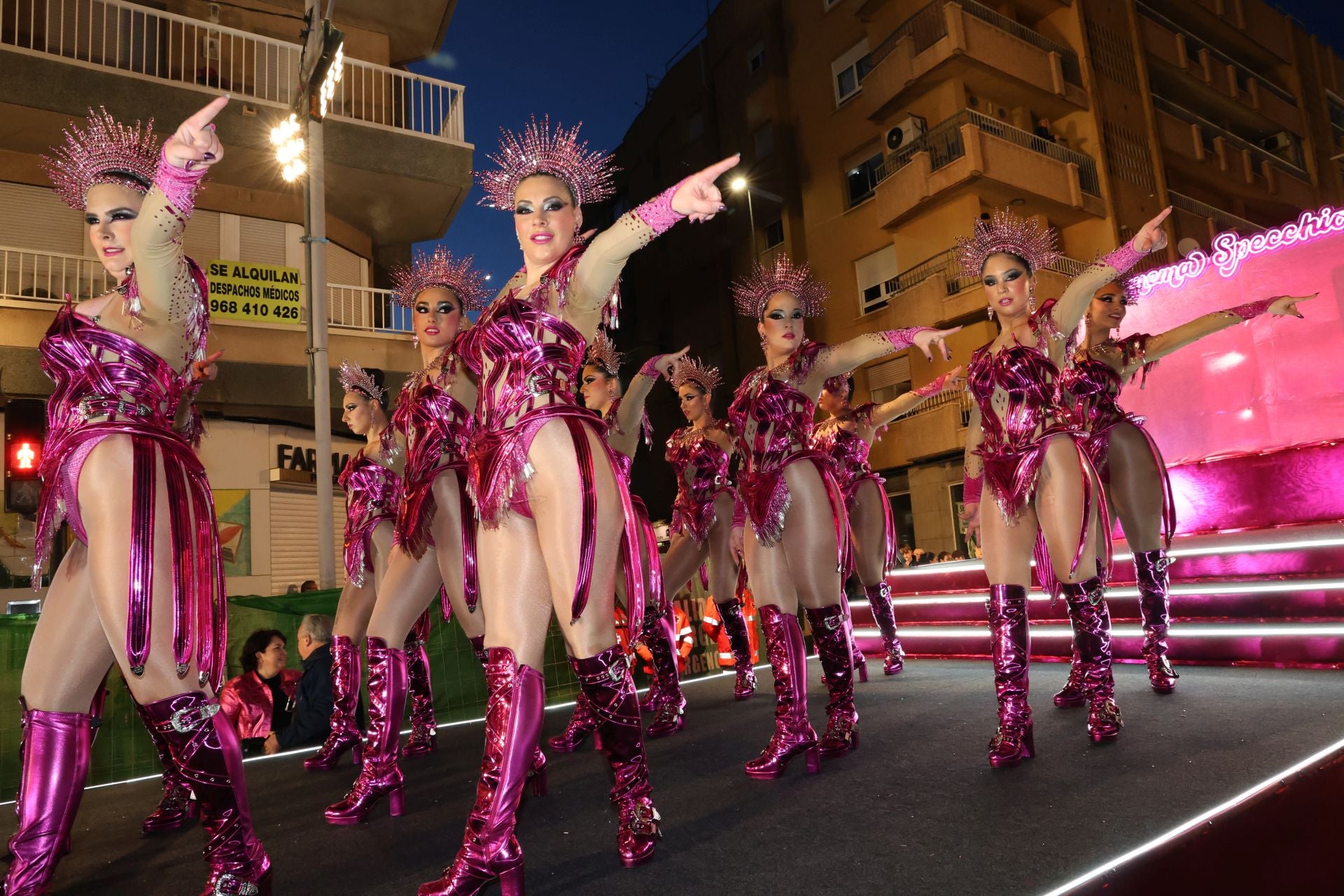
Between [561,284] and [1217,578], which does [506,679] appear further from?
[1217,578]

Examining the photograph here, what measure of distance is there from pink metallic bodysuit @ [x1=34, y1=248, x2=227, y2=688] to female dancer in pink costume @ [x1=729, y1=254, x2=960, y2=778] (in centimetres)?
197

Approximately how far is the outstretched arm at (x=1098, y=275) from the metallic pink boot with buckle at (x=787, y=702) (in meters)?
1.64

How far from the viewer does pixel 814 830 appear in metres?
2.48

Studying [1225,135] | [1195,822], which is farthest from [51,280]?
[1225,135]

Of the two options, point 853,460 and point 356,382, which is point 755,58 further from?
point 356,382

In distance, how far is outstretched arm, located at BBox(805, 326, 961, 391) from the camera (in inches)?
144

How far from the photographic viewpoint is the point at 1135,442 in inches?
189

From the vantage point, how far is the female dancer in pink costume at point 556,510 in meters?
2.33

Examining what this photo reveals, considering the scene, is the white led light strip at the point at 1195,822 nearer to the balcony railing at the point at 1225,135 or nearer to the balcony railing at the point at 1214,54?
the balcony railing at the point at 1225,135

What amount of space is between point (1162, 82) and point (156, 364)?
2434cm

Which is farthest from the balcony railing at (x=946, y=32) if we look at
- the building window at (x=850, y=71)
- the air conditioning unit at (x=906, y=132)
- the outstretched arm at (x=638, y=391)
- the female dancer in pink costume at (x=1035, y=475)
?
the female dancer in pink costume at (x=1035, y=475)

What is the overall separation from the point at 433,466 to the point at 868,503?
11.7 feet

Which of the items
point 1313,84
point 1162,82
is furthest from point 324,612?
point 1313,84

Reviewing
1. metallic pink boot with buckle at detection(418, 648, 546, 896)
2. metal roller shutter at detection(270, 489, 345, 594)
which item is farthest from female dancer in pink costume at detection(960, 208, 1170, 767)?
metal roller shutter at detection(270, 489, 345, 594)
